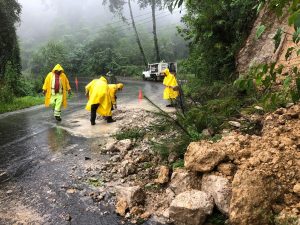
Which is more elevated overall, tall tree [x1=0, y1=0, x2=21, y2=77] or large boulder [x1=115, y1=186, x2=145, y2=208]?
tall tree [x1=0, y1=0, x2=21, y2=77]

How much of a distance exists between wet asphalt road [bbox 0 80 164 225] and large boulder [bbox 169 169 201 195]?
2.69 feet

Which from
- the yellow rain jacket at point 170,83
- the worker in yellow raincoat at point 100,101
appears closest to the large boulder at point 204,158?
the worker in yellow raincoat at point 100,101

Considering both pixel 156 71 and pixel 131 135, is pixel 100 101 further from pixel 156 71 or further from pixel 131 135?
pixel 156 71

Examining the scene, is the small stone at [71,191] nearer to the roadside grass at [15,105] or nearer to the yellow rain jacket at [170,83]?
the yellow rain jacket at [170,83]

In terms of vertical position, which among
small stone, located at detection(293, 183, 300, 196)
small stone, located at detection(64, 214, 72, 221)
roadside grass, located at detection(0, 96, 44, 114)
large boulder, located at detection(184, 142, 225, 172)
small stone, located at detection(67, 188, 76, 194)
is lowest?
roadside grass, located at detection(0, 96, 44, 114)

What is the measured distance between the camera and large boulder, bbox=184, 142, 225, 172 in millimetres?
4574

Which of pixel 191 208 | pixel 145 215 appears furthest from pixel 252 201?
pixel 145 215

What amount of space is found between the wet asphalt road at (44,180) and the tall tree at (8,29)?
11295 millimetres

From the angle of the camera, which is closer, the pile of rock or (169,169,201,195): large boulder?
the pile of rock

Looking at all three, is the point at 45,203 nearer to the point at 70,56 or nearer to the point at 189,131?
the point at 189,131

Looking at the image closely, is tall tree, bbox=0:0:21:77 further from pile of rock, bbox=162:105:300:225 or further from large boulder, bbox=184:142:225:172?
pile of rock, bbox=162:105:300:225

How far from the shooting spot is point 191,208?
4.04 meters

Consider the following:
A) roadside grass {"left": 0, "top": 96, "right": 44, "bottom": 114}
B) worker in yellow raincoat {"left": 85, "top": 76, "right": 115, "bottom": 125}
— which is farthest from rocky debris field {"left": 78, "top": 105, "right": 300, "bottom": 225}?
roadside grass {"left": 0, "top": 96, "right": 44, "bottom": 114}

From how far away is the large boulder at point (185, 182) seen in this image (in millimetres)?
4676
